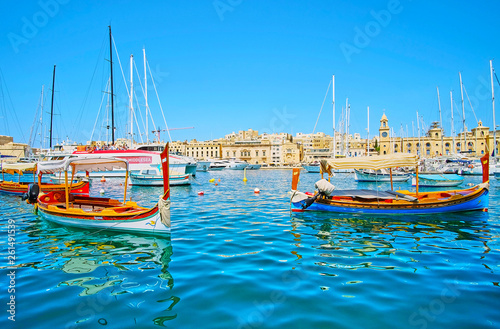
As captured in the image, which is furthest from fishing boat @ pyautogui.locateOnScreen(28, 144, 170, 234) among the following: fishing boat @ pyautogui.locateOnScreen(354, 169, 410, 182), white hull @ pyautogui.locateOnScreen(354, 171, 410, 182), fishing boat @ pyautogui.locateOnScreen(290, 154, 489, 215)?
white hull @ pyautogui.locateOnScreen(354, 171, 410, 182)

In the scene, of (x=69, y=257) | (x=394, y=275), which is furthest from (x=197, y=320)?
(x=69, y=257)

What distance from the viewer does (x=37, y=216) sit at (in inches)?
610

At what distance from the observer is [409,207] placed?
14547mm

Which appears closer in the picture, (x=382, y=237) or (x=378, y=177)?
(x=382, y=237)

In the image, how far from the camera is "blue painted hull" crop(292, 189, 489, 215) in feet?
47.8

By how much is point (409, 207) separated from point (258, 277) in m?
10.4

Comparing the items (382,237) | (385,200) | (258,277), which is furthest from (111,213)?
(385,200)

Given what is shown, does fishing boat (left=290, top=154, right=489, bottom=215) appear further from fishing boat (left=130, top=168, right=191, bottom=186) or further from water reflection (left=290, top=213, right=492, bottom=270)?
fishing boat (left=130, top=168, right=191, bottom=186)

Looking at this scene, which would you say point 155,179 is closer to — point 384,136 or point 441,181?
point 441,181

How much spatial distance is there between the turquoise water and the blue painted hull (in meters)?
2.07

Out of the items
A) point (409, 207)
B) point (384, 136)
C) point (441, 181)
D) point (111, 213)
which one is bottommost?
point (409, 207)

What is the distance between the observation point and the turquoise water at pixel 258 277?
5344 mm

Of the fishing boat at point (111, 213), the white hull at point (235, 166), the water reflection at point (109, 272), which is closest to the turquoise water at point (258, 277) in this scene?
the water reflection at point (109, 272)

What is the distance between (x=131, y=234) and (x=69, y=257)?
256 centimetres
